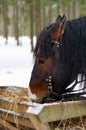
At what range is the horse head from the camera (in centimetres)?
380

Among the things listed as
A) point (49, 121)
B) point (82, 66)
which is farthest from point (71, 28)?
point (49, 121)

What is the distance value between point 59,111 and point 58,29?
0.88 m

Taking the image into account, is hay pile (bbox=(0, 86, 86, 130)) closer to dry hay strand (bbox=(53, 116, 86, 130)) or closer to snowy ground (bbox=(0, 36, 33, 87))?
dry hay strand (bbox=(53, 116, 86, 130))

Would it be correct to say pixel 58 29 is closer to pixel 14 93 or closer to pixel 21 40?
pixel 14 93

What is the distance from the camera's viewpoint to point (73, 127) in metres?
3.81

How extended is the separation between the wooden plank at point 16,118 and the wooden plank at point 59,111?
458 mm

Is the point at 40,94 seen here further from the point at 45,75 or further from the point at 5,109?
the point at 5,109

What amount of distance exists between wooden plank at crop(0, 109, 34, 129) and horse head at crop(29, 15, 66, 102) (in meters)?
0.33

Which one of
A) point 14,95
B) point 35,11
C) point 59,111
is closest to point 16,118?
point 14,95

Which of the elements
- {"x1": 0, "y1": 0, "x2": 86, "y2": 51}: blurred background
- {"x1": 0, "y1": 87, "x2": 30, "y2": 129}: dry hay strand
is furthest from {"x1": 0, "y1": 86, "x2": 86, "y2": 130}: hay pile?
{"x1": 0, "y1": 0, "x2": 86, "y2": 51}: blurred background

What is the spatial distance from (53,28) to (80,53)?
0.40 m

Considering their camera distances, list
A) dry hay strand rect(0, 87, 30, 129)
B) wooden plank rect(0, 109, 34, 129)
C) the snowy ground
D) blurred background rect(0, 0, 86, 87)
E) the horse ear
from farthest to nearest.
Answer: blurred background rect(0, 0, 86, 87), the snowy ground, dry hay strand rect(0, 87, 30, 129), wooden plank rect(0, 109, 34, 129), the horse ear

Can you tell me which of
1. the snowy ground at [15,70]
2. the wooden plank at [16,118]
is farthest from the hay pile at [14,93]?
the snowy ground at [15,70]

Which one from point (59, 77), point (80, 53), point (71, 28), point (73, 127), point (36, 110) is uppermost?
point (71, 28)
